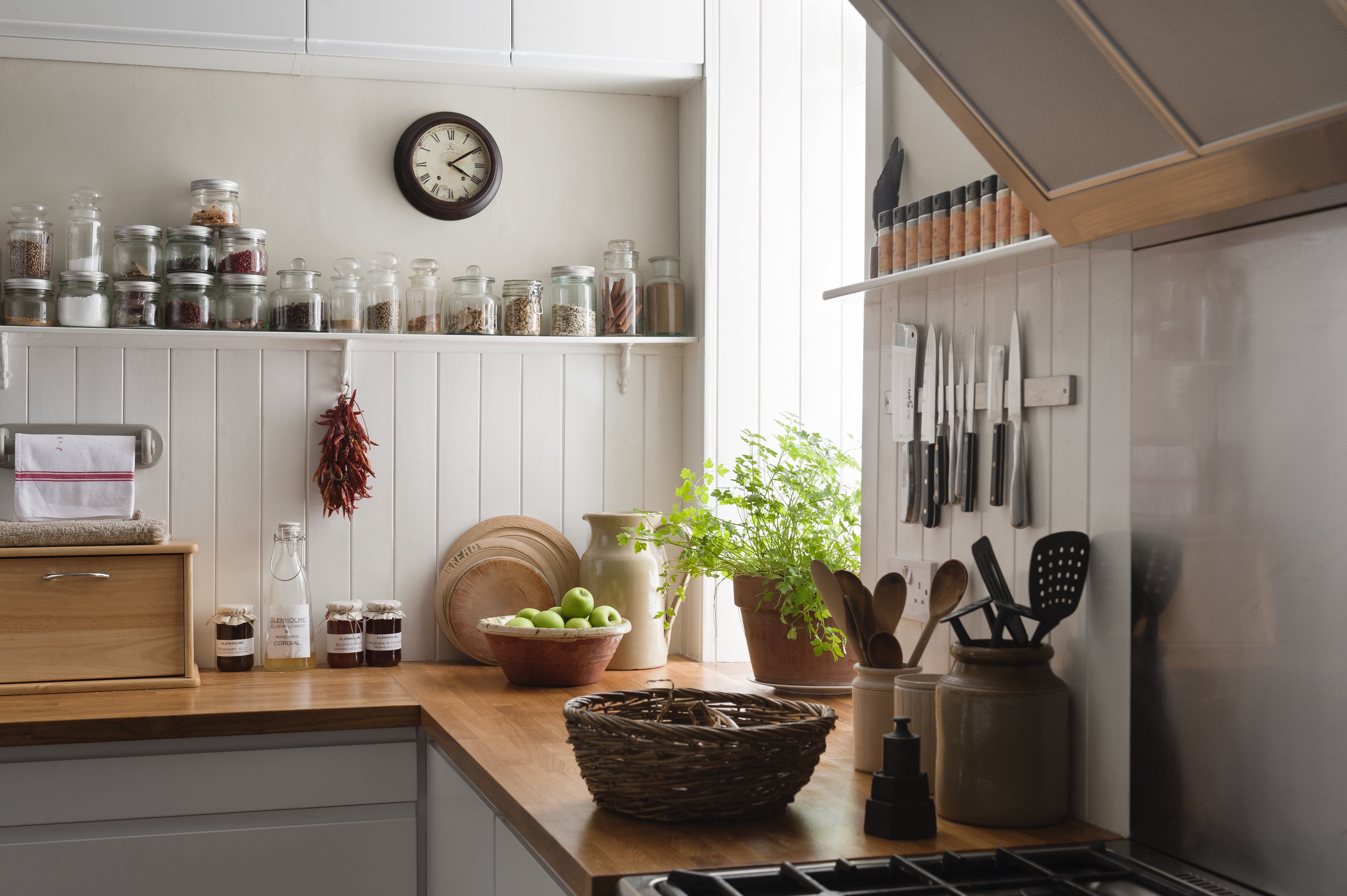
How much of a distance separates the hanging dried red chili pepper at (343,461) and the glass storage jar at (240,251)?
1.12 ft

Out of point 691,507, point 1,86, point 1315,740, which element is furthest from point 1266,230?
point 1,86

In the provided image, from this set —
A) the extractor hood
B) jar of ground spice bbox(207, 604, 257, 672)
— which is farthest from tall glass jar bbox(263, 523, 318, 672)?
the extractor hood

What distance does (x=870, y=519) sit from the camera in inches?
77.7

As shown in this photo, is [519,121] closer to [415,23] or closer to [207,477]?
[415,23]

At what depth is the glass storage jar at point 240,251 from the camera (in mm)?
2609

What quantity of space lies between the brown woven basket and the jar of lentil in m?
1.52

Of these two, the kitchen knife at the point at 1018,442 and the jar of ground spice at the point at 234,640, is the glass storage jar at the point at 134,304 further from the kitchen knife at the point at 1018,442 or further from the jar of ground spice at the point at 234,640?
the kitchen knife at the point at 1018,442

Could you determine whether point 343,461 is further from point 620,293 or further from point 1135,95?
point 1135,95

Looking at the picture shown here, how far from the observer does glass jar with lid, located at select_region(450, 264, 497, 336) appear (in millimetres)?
2756

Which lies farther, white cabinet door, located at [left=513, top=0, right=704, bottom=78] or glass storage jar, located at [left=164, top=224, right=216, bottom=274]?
white cabinet door, located at [left=513, top=0, right=704, bottom=78]

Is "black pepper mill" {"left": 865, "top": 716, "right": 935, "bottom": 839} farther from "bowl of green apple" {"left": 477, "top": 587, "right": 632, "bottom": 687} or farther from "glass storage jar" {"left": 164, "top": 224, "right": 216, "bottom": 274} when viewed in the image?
"glass storage jar" {"left": 164, "top": 224, "right": 216, "bottom": 274}

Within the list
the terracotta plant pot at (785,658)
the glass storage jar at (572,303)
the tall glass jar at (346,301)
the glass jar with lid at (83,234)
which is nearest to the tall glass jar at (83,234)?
the glass jar with lid at (83,234)

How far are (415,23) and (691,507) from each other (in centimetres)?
124

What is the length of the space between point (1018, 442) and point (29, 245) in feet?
6.76
